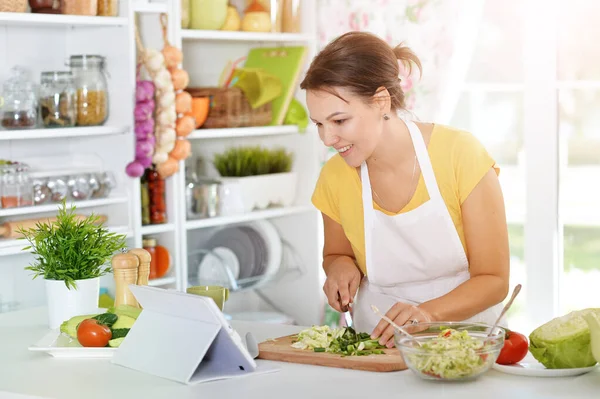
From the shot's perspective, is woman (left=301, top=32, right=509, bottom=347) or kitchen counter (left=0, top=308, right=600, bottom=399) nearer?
kitchen counter (left=0, top=308, right=600, bottom=399)

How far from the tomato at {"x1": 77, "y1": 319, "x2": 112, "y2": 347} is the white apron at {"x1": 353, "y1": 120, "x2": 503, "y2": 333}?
0.80 metres

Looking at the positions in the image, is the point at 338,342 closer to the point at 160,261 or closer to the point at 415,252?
the point at 415,252

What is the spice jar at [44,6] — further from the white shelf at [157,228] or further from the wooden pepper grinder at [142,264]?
the wooden pepper grinder at [142,264]

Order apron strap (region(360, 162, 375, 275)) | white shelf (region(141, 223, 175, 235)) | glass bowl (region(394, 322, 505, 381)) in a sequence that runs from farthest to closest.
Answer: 1. white shelf (region(141, 223, 175, 235))
2. apron strap (region(360, 162, 375, 275))
3. glass bowl (region(394, 322, 505, 381))

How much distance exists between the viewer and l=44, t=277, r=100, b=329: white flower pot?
2283mm

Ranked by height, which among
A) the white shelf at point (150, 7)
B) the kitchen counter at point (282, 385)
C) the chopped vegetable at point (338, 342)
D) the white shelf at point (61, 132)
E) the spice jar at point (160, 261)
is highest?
the white shelf at point (150, 7)

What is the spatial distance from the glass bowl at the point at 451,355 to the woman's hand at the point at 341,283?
25.7 inches

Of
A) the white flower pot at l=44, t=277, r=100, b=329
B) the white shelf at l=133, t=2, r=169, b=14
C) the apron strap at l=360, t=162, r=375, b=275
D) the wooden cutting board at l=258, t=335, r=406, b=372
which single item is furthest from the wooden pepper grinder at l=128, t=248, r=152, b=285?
the white shelf at l=133, t=2, r=169, b=14

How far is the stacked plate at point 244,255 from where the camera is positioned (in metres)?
3.81

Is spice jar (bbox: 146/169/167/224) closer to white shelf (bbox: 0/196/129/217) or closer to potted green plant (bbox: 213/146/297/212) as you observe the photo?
white shelf (bbox: 0/196/129/217)

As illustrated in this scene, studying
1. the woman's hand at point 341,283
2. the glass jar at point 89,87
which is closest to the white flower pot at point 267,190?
the glass jar at point 89,87

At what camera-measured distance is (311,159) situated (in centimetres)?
404

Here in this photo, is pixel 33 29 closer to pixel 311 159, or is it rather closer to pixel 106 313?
pixel 311 159

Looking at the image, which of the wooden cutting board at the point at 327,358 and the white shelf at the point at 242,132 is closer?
the wooden cutting board at the point at 327,358
